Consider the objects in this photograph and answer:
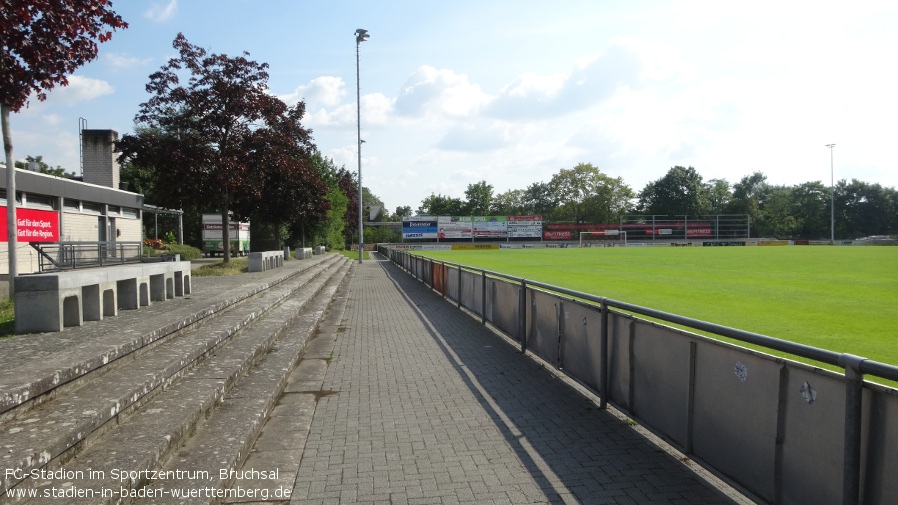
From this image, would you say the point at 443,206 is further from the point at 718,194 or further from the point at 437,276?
the point at 437,276

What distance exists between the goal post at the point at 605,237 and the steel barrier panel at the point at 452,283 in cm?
7723

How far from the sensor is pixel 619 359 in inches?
219

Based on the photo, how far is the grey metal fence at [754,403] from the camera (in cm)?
292

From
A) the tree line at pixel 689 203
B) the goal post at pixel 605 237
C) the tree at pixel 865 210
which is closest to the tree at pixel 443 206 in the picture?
the tree line at pixel 689 203

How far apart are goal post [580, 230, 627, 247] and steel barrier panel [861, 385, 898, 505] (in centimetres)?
9046

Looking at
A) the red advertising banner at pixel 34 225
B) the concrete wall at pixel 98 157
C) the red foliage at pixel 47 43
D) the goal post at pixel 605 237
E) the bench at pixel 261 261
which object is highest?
the concrete wall at pixel 98 157

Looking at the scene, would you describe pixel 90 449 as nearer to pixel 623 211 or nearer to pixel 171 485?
pixel 171 485

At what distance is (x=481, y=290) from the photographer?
12.3 meters

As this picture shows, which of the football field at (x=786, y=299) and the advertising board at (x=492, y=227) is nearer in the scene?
the football field at (x=786, y=299)

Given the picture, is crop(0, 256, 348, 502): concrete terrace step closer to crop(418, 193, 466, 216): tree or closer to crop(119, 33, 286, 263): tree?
crop(119, 33, 286, 263): tree

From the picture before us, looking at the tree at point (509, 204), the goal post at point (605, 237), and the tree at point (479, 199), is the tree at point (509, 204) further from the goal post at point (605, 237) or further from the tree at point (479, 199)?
the goal post at point (605, 237)

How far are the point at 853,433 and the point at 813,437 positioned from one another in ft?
1.06

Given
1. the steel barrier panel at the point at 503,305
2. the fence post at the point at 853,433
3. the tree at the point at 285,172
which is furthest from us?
the tree at the point at 285,172

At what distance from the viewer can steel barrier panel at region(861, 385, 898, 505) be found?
9.10ft
